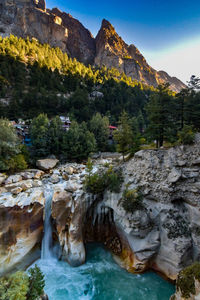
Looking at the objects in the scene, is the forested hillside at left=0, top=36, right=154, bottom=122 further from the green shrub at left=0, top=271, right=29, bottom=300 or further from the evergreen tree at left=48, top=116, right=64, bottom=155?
the green shrub at left=0, top=271, right=29, bottom=300

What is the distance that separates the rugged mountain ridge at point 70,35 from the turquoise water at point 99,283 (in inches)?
2855

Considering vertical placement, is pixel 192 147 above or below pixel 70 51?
below

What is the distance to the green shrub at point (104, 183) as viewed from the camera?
43.2ft

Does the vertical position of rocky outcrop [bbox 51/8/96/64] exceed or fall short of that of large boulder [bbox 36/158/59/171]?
it exceeds it

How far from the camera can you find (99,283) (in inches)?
395

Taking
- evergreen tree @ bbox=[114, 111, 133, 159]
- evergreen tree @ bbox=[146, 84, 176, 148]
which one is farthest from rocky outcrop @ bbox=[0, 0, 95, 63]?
evergreen tree @ bbox=[146, 84, 176, 148]

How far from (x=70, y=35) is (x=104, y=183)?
119259mm

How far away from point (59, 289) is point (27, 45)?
82014 millimetres

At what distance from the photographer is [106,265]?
11281mm

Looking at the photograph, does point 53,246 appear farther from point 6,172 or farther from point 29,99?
point 29,99

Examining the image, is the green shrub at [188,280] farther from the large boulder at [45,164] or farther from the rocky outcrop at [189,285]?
the large boulder at [45,164]

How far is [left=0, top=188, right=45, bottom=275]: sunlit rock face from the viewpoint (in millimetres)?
10323

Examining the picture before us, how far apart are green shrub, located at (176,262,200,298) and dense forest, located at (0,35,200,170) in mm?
9165

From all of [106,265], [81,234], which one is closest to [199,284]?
[106,265]
